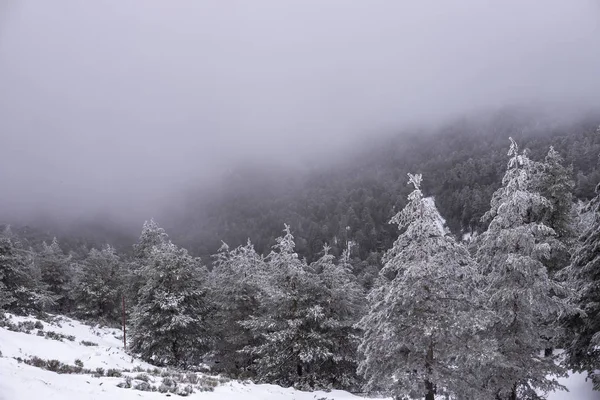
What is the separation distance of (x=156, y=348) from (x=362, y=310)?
42.9 feet

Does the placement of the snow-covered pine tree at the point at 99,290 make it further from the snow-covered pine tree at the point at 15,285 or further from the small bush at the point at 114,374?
the small bush at the point at 114,374

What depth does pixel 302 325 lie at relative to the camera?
2136cm

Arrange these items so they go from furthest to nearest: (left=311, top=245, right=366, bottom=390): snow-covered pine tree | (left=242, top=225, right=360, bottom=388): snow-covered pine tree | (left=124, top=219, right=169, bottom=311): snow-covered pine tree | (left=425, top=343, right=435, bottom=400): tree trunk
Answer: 1. (left=124, top=219, right=169, bottom=311): snow-covered pine tree
2. (left=311, top=245, right=366, bottom=390): snow-covered pine tree
3. (left=242, top=225, right=360, bottom=388): snow-covered pine tree
4. (left=425, top=343, right=435, bottom=400): tree trunk

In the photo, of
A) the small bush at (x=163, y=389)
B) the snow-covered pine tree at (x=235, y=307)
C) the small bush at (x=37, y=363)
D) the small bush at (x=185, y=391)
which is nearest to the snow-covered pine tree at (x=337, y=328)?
the snow-covered pine tree at (x=235, y=307)

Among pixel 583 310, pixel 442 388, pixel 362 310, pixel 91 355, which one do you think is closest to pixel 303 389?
pixel 362 310

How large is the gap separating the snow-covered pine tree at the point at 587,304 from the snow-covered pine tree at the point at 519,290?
1196mm

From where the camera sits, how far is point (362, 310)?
2353cm

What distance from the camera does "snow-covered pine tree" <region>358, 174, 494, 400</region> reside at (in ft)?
39.3

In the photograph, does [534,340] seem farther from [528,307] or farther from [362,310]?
[362,310]

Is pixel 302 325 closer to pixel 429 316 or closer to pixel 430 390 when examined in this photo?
pixel 430 390

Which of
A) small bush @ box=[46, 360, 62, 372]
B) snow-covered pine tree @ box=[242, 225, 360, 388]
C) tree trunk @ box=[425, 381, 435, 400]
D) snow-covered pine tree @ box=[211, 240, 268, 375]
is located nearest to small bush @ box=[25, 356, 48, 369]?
small bush @ box=[46, 360, 62, 372]

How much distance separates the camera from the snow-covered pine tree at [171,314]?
22.7 metres

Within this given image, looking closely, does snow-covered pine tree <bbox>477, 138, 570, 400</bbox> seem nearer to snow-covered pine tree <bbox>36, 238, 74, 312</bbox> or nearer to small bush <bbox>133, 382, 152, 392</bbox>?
small bush <bbox>133, 382, 152, 392</bbox>

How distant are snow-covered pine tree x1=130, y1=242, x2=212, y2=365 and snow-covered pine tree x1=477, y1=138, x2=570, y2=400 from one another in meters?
16.6
